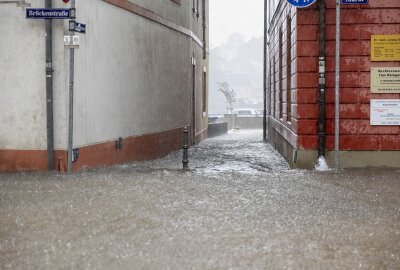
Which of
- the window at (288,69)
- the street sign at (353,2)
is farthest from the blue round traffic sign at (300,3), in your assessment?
the window at (288,69)

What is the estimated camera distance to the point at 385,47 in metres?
12.6

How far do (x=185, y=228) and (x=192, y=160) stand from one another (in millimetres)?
8918

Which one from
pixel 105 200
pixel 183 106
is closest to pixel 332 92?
pixel 105 200

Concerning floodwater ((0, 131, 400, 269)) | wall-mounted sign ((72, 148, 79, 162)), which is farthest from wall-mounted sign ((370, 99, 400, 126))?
wall-mounted sign ((72, 148, 79, 162))

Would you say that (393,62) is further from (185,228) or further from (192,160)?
(185,228)

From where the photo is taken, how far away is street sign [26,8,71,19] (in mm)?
11094

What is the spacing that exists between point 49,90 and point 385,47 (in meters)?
6.75

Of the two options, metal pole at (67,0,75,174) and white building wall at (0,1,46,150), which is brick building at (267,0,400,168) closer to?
metal pole at (67,0,75,174)

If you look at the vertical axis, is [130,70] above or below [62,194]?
above

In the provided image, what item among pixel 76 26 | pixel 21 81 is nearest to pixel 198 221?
pixel 76 26

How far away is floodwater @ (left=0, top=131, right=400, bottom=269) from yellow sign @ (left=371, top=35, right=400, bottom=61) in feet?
8.58

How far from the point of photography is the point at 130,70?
49.3 feet

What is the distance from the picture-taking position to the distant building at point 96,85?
11.6 metres

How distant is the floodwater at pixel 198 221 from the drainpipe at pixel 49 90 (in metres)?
0.62
